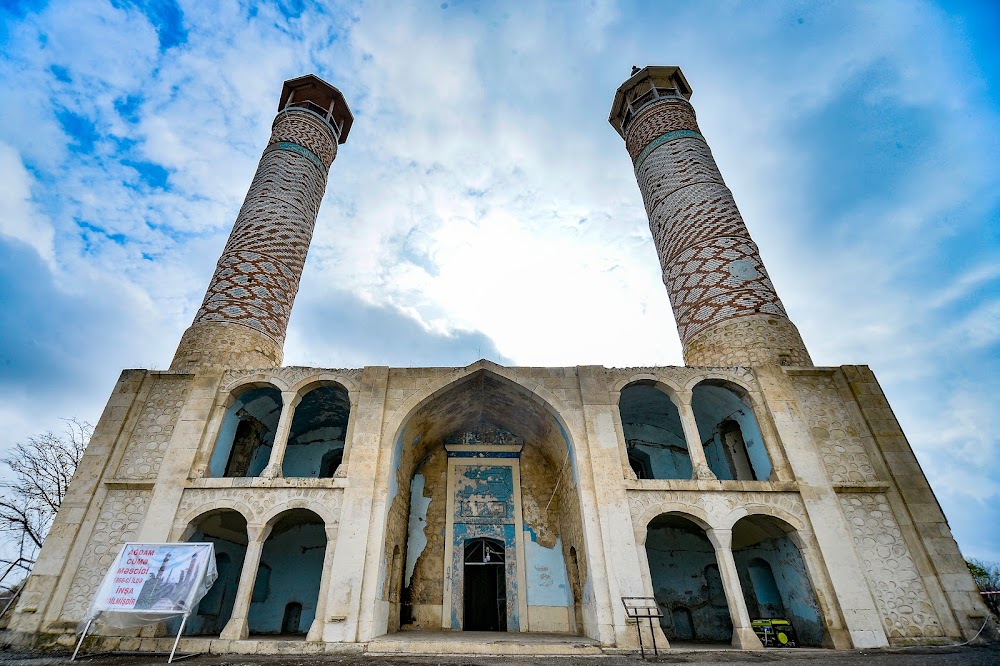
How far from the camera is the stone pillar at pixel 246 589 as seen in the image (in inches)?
282

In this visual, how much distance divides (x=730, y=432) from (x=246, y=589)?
10.0m

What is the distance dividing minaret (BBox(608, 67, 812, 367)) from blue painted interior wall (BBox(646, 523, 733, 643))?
4378 mm

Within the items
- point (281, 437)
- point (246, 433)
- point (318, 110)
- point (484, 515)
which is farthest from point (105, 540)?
point (318, 110)

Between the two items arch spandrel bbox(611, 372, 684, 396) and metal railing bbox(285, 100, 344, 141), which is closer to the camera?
arch spandrel bbox(611, 372, 684, 396)

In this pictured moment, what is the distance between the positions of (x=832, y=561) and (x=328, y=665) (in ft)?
25.5

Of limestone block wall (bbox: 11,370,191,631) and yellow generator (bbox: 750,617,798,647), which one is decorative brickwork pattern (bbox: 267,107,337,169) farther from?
yellow generator (bbox: 750,617,798,647)

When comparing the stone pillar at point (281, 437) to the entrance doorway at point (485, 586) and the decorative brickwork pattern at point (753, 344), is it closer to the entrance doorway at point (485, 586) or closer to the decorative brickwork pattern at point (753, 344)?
the entrance doorway at point (485, 586)

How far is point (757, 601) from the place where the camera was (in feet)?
32.7

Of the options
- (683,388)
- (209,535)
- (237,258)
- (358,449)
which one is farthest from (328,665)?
(237,258)

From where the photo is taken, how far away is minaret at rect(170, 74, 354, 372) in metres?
10.9

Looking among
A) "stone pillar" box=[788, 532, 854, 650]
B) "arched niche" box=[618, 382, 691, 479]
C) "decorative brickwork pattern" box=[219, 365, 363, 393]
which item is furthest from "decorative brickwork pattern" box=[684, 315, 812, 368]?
"decorative brickwork pattern" box=[219, 365, 363, 393]

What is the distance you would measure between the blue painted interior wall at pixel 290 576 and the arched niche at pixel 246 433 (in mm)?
1891

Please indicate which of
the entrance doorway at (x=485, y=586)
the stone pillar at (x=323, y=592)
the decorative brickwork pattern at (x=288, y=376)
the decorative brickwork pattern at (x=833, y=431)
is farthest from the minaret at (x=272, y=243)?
the decorative brickwork pattern at (x=833, y=431)

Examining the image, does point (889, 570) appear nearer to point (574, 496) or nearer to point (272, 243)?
point (574, 496)
